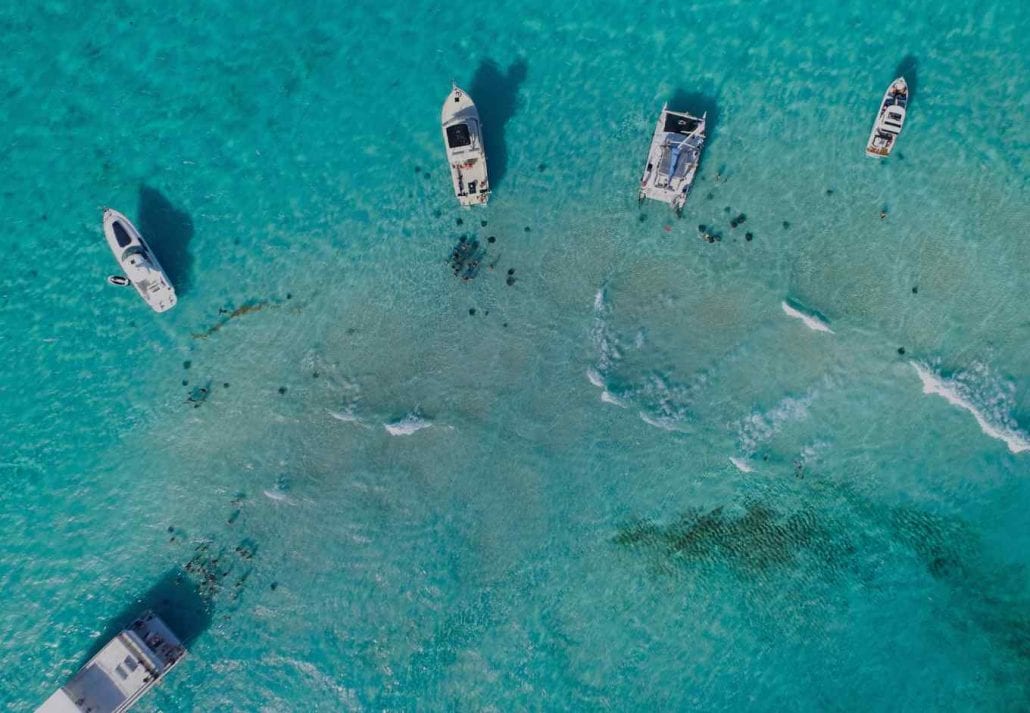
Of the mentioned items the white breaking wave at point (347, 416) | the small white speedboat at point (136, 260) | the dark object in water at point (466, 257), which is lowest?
the white breaking wave at point (347, 416)

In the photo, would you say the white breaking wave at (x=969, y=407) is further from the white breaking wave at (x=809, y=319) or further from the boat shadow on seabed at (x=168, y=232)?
the boat shadow on seabed at (x=168, y=232)

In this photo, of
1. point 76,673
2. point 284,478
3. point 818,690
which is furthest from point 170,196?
Result: point 818,690

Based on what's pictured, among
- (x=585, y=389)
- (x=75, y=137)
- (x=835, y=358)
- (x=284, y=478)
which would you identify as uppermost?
(x=75, y=137)

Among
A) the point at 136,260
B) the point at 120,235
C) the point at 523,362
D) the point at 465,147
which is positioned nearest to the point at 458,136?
the point at 465,147

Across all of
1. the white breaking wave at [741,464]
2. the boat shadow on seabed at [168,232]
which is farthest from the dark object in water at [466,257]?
the white breaking wave at [741,464]

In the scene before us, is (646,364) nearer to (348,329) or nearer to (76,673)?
(348,329)

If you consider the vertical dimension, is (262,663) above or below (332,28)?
below

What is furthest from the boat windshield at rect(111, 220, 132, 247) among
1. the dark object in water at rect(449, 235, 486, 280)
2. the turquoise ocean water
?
the dark object in water at rect(449, 235, 486, 280)
